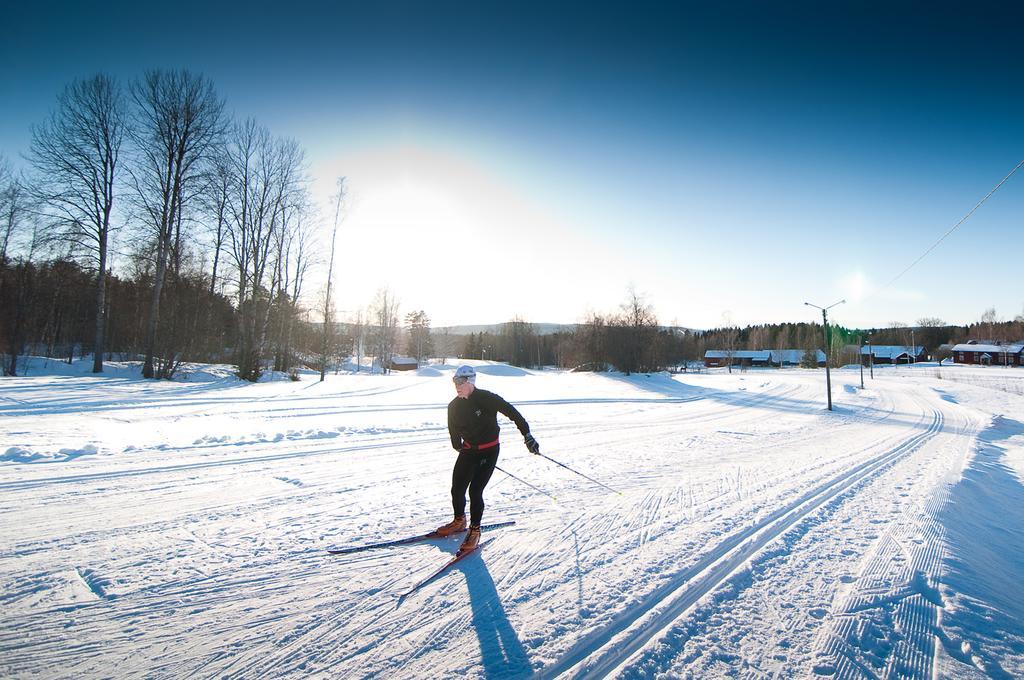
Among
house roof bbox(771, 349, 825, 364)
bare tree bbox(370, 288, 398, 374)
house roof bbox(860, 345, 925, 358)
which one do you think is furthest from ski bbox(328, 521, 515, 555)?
house roof bbox(860, 345, 925, 358)

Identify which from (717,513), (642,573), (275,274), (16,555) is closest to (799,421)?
(717,513)

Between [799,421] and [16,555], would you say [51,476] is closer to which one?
[16,555]

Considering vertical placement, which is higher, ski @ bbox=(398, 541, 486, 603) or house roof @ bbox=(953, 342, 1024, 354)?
house roof @ bbox=(953, 342, 1024, 354)

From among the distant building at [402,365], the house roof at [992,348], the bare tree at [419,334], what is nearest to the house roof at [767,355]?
the house roof at [992,348]

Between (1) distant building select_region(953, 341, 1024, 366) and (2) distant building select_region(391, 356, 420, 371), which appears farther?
(1) distant building select_region(953, 341, 1024, 366)

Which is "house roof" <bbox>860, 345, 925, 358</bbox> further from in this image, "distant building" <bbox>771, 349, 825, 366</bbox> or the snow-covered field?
the snow-covered field

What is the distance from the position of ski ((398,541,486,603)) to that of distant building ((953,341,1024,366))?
98707 millimetres

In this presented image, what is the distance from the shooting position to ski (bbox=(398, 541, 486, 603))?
10.7 ft

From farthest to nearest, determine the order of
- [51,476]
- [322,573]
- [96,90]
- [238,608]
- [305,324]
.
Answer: [305,324] → [96,90] → [51,476] → [322,573] → [238,608]

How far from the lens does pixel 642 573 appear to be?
360 cm

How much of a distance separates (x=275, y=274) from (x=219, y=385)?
303 inches

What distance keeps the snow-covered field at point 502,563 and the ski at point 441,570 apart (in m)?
0.07

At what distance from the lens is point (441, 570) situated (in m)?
3.60

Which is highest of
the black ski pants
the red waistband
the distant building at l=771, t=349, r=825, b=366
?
the distant building at l=771, t=349, r=825, b=366
